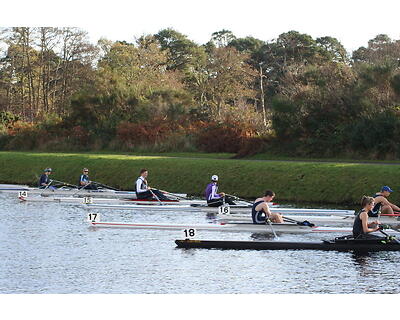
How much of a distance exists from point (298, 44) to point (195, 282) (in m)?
60.0

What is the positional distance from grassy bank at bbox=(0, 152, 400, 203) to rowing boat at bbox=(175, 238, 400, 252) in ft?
38.3

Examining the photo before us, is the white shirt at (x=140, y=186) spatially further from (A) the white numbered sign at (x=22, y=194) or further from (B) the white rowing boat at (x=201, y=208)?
(A) the white numbered sign at (x=22, y=194)

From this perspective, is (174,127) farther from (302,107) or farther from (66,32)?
(66,32)

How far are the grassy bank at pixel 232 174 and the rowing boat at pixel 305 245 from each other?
11669 millimetres

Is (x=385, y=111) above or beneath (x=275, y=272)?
above

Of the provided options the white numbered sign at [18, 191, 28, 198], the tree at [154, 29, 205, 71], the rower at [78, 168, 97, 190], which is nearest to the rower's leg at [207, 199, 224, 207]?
the rower at [78, 168, 97, 190]

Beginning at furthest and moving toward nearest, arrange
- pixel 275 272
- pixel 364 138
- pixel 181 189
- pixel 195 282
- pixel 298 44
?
pixel 298 44
pixel 364 138
pixel 181 189
pixel 275 272
pixel 195 282

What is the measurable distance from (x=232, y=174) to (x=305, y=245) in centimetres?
1843

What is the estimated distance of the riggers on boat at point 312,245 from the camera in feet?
75.0

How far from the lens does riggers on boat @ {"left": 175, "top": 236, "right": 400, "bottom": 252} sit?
22875 mm

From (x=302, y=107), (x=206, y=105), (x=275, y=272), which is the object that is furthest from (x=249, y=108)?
(x=275, y=272)

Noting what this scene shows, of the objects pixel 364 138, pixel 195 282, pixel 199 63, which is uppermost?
pixel 199 63

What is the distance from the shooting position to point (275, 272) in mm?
19984

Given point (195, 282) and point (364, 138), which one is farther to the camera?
point (364, 138)
